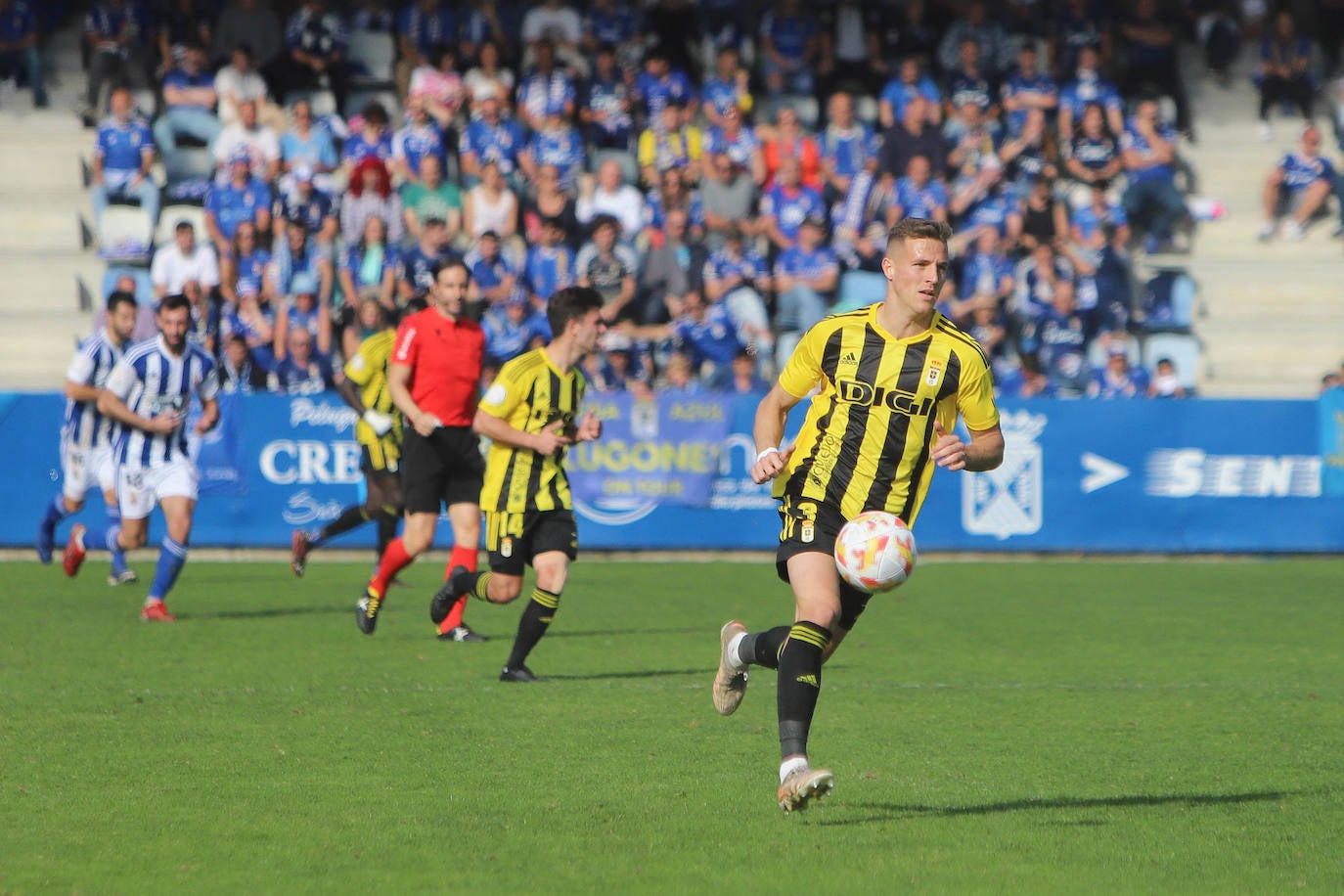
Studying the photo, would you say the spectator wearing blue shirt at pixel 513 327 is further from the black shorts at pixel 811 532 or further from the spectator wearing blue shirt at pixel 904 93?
the black shorts at pixel 811 532

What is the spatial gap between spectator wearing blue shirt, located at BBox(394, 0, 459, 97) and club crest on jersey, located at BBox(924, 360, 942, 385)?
54.2 ft

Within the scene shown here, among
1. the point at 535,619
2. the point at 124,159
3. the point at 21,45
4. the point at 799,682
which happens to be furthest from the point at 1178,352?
the point at 799,682

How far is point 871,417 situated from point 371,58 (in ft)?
56.5

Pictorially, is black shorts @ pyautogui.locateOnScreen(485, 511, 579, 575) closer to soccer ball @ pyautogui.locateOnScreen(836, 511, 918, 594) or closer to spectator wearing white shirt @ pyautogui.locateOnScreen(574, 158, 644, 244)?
soccer ball @ pyautogui.locateOnScreen(836, 511, 918, 594)

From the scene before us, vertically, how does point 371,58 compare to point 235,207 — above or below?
above

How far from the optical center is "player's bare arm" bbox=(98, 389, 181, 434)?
11.5 m

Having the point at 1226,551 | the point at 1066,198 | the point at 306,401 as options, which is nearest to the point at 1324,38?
the point at 1066,198

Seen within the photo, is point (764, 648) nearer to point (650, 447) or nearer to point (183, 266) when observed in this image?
point (650, 447)

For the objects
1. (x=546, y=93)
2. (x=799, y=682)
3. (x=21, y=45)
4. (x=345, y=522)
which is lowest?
(x=345, y=522)

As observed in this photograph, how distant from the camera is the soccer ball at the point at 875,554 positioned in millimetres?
5863

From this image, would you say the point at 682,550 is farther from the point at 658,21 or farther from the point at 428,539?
the point at 658,21

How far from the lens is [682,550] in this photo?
17266mm

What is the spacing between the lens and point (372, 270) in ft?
62.2

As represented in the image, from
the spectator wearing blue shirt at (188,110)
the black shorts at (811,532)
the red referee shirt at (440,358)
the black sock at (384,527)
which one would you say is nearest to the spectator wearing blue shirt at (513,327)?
the spectator wearing blue shirt at (188,110)
